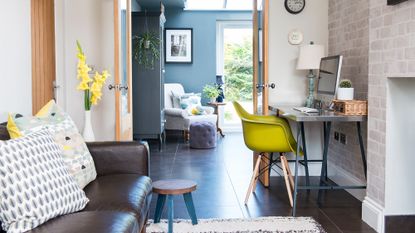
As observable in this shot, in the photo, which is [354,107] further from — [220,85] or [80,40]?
[220,85]

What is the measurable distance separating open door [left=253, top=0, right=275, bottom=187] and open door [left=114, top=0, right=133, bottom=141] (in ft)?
4.32

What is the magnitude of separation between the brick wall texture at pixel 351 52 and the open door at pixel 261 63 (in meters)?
0.72

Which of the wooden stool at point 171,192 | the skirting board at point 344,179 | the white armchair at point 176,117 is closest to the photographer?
the wooden stool at point 171,192

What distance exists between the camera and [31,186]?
1994 mm

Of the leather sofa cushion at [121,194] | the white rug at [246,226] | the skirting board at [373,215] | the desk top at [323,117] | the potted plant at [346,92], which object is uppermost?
the potted plant at [346,92]

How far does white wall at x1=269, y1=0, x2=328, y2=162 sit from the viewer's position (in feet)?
16.7

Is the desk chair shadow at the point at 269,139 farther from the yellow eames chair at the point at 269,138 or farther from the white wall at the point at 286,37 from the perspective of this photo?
the white wall at the point at 286,37

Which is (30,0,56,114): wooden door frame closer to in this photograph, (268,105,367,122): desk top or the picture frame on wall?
(268,105,367,122): desk top

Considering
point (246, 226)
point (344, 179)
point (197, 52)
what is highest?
point (197, 52)

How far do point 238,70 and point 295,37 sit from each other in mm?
4912

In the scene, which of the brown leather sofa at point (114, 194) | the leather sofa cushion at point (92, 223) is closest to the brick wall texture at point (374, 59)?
the brown leather sofa at point (114, 194)

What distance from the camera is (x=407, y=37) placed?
2.96 m

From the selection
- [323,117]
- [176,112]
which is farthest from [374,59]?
[176,112]

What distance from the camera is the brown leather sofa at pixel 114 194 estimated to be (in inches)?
80.0
